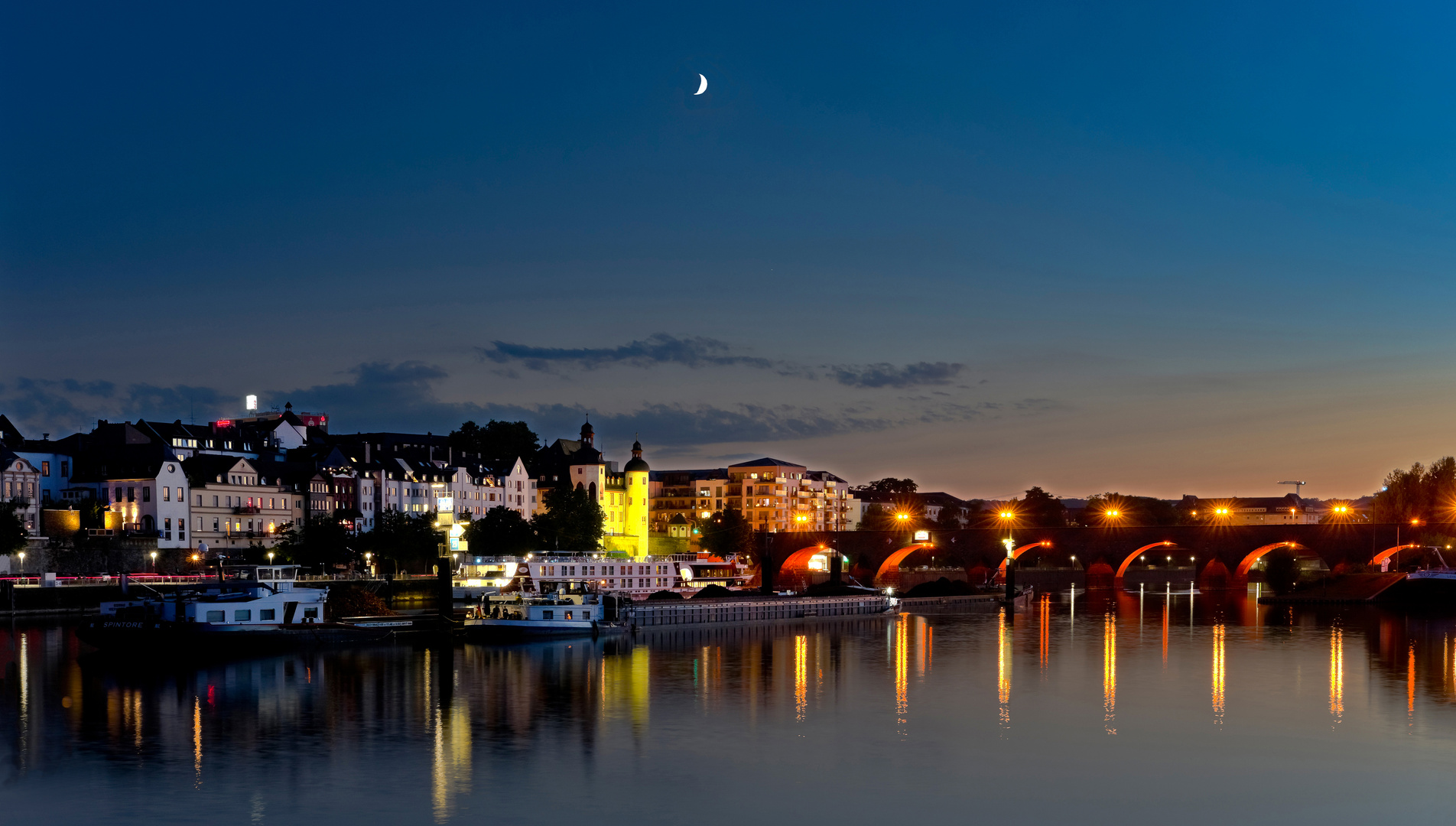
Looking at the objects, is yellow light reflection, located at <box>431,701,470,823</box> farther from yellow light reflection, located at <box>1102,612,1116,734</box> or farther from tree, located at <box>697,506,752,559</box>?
tree, located at <box>697,506,752,559</box>

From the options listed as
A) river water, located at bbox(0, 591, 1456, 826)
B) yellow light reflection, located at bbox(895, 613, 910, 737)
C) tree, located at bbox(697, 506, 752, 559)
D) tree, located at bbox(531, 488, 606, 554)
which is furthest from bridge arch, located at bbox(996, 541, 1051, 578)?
river water, located at bbox(0, 591, 1456, 826)

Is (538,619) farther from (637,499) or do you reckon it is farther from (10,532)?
(637,499)

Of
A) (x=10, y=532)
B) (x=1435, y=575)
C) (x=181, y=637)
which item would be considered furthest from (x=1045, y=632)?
(x=10, y=532)

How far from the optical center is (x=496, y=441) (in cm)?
16125

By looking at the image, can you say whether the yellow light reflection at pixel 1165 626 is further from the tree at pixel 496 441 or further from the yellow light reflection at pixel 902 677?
the tree at pixel 496 441

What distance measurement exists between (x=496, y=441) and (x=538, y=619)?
Result: 9531 centimetres

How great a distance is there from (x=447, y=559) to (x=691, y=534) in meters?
112

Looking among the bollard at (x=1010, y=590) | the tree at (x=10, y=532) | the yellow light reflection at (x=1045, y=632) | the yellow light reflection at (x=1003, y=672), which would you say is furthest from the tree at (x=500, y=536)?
the yellow light reflection at (x=1003, y=672)

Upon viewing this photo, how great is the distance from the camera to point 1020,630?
76625 mm

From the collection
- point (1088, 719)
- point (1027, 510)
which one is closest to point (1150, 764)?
point (1088, 719)

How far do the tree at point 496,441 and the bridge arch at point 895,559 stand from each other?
45766 millimetres

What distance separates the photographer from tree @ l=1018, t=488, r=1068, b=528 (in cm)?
18462

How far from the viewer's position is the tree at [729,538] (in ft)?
500

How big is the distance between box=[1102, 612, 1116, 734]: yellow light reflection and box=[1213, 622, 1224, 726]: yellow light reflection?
118 inches
